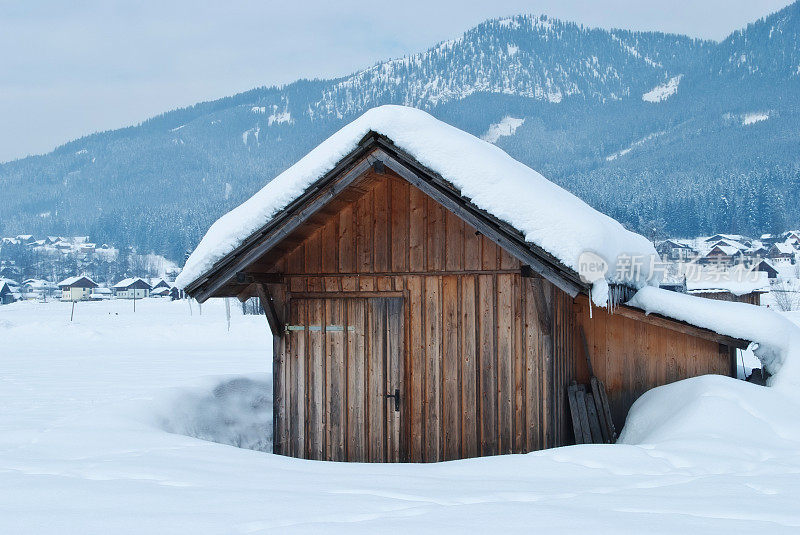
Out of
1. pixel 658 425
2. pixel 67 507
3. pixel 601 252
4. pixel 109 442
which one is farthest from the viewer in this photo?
pixel 658 425

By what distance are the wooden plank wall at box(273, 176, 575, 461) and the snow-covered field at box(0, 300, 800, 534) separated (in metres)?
1.29

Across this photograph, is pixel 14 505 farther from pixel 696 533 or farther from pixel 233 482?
pixel 696 533

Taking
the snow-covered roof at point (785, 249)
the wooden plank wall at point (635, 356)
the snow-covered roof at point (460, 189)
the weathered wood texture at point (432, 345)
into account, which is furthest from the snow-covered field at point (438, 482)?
the snow-covered roof at point (785, 249)

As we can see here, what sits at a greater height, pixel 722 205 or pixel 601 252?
pixel 722 205

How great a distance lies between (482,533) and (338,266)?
5.21 meters

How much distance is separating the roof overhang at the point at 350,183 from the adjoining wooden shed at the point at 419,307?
2cm

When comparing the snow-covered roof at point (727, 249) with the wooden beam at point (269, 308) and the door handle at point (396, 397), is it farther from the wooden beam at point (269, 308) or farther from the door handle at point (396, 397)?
the wooden beam at point (269, 308)

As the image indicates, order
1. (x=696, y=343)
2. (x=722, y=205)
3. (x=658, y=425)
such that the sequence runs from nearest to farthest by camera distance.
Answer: (x=658, y=425), (x=696, y=343), (x=722, y=205)

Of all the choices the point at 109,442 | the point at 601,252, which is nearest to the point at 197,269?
the point at 109,442

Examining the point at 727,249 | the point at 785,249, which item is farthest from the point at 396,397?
the point at 785,249

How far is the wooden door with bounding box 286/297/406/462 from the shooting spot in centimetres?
826

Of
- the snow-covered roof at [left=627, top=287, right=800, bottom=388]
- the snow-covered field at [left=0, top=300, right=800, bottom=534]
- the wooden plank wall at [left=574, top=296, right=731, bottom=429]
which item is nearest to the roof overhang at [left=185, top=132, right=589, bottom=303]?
the snow-covered field at [left=0, top=300, right=800, bottom=534]

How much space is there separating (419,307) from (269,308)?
1.88 m

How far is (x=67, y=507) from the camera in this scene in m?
4.07
